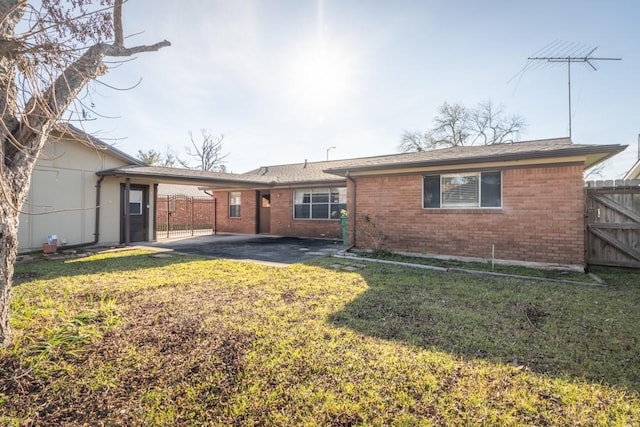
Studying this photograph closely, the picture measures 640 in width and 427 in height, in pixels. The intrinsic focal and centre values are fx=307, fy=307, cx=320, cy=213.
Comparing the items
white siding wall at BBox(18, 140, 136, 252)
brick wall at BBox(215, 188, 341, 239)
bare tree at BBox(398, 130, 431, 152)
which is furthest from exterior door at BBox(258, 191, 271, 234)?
bare tree at BBox(398, 130, 431, 152)

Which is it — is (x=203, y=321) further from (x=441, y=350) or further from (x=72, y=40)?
(x=72, y=40)

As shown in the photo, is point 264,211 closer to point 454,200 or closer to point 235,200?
point 235,200

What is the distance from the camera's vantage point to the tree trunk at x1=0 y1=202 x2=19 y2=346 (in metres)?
3.16

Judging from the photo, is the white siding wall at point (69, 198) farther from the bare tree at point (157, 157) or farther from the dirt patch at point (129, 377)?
the bare tree at point (157, 157)

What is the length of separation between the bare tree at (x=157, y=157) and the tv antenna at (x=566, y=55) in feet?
126

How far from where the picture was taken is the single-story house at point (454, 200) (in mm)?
7316

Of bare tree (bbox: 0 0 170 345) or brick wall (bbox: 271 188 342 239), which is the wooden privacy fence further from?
bare tree (bbox: 0 0 170 345)

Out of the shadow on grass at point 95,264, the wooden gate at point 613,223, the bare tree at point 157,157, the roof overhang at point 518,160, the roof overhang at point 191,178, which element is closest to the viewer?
the roof overhang at point 518,160

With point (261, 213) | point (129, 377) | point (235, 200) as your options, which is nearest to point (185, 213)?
point (235, 200)

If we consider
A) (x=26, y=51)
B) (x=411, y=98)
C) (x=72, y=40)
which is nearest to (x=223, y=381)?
(x=26, y=51)

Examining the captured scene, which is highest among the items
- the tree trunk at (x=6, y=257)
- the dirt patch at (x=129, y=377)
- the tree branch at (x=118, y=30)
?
the tree branch at (x=118, y=30)

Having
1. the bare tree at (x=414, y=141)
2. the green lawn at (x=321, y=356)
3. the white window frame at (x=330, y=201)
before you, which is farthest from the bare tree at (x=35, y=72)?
the bare tree at (x=414, y=141)

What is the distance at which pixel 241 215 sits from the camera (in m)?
17.8

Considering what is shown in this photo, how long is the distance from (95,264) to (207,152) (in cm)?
3431
